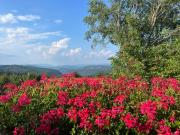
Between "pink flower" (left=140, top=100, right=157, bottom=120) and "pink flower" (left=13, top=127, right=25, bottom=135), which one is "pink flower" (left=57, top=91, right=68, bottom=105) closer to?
"pink flower" (left=13, top=127, right=25, bottom=135)

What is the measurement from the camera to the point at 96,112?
9.53 metres

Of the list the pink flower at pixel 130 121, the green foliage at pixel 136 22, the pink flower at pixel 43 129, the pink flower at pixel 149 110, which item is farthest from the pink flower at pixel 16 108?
the green foliage at pixel 136 22

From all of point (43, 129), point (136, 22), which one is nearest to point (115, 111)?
point (43, 129)

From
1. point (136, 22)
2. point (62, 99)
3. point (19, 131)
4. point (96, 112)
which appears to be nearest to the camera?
point (19, 131)

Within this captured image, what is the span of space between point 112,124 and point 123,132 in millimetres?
392

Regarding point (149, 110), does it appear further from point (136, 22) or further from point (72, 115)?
point (136, 22)

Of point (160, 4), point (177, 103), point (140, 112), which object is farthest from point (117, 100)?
point (160, 4)

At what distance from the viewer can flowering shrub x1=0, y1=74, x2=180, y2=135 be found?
343 inches

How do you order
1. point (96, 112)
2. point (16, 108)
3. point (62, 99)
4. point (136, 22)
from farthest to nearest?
1. point (136, 22)
2. point (62, 99)
3. point (16, 108)
4. point (96, 112)

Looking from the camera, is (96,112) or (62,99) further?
(62,99)

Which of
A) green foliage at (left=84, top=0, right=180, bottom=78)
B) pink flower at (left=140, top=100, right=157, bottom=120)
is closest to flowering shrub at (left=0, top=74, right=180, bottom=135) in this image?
pink flower at (left=140, top=100, right=157, bottom=120)

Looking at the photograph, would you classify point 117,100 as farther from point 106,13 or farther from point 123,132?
point 106,13

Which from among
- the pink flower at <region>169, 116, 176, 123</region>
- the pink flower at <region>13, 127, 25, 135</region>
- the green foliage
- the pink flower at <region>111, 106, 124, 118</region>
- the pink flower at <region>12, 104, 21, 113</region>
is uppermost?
the green foliage

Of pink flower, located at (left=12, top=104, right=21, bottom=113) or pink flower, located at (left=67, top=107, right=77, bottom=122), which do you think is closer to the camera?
pink flower, located at (left=67, top=107, right=77, bottom=122)
